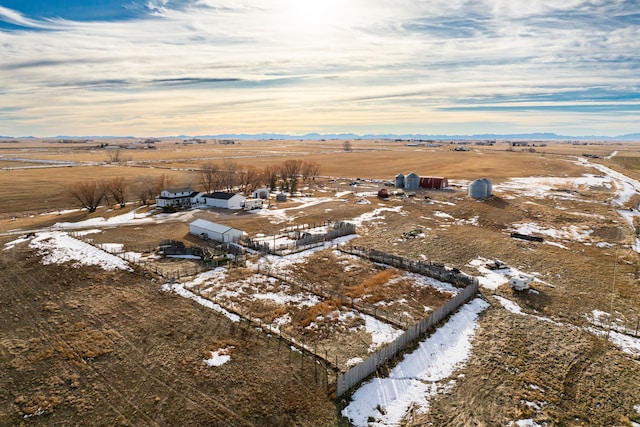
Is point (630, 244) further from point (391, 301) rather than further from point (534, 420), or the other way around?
point (534, 420)

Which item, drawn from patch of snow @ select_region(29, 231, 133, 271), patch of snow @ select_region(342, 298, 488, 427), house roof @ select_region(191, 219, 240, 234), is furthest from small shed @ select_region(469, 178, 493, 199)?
patch of snow @ select_region(29, 231, 133, 271)

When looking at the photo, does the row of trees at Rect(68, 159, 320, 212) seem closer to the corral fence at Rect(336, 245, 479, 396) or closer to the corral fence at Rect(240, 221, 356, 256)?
the corral fence at Rect(240, 221, 356, 256)

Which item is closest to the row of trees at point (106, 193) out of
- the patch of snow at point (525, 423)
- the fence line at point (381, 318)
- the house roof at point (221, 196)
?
the house roof at point (221, 196)

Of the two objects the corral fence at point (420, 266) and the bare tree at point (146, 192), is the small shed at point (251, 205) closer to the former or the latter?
the bare tree at point (146, 192)

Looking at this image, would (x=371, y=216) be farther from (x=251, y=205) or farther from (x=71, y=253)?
(x=71, y=253)

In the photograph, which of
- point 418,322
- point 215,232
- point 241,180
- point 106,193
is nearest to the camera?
point 418,322

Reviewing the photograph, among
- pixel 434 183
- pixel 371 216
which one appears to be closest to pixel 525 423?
pixel 371 216

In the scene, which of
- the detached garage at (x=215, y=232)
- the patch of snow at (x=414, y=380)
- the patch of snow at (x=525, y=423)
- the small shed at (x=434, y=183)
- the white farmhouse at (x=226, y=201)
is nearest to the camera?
the patch of snow at (x=525, y=423)
